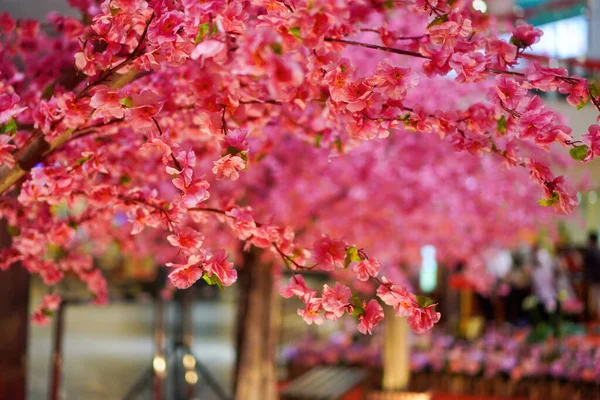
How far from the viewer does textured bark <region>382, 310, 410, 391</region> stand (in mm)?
5660

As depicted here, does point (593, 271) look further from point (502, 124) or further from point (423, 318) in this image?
point (423, 318)

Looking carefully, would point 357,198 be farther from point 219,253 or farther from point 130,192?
point 219,253

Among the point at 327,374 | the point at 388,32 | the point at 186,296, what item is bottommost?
the point at 327,374

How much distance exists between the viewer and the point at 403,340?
5.69 m

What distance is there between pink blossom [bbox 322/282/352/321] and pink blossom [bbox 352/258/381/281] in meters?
0.08

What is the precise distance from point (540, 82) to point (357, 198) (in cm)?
322

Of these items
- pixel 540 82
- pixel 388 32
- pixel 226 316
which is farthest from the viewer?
pixel 226 316

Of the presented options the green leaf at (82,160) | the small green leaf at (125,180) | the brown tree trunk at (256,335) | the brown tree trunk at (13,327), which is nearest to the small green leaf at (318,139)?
the small green leaf at (125,180)

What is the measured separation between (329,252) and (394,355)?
14.4ft

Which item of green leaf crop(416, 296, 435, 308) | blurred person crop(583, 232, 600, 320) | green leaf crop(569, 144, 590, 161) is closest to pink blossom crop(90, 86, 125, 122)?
green leaf crop(416, 296, 435, 308)

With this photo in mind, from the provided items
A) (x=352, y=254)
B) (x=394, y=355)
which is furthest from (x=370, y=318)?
(x=394, y=355)

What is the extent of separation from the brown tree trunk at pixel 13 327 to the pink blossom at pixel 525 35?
2477mm

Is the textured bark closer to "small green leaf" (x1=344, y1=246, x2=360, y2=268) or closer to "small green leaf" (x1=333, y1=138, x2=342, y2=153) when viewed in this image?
"small green leaf" (x1=333, y1=138, x2=342, y2=153)

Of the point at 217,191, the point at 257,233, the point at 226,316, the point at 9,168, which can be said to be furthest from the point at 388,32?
the point at 226,316
